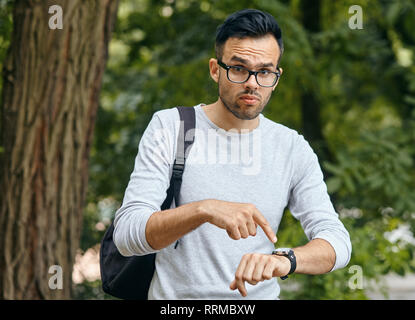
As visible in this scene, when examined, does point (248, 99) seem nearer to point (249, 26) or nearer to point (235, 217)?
point (249, 26)

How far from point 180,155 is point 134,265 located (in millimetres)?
439

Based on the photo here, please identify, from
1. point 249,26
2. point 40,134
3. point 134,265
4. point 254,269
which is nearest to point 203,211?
point 254,269

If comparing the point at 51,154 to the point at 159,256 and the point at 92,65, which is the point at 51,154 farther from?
the point at 159,256

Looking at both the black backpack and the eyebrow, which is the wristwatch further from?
the eyebrow

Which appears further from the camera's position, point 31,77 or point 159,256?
point 31,77

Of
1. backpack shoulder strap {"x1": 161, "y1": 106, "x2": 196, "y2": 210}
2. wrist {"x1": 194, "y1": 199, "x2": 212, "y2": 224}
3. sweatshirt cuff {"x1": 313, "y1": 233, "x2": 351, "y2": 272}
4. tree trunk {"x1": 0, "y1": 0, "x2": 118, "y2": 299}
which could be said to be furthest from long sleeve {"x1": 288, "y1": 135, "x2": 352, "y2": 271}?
tree trunk {"x1": 0, "y1": 0, "x2": 118, "y2": 299}

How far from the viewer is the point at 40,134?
3561mm

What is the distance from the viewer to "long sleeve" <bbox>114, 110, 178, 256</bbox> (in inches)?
74.7

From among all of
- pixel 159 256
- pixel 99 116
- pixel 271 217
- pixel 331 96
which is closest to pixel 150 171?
pixel 159 256

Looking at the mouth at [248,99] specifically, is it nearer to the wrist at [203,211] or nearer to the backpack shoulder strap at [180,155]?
the backpack shoulder strap at [180,155]

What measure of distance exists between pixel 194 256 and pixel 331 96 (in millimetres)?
5190
